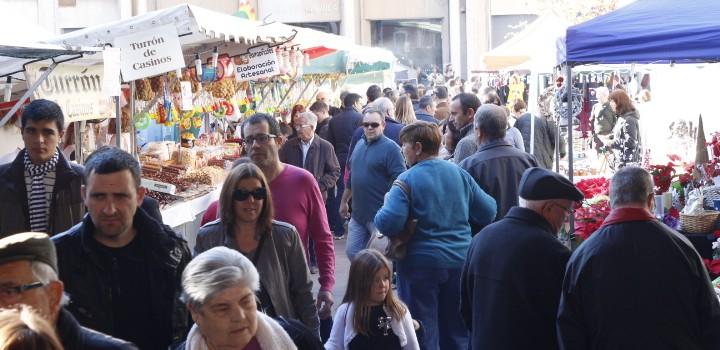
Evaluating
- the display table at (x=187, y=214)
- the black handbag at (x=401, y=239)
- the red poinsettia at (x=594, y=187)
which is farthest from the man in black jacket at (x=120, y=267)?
the red poinsettia at (x=594, y=187)

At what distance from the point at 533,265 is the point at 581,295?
0.33 m

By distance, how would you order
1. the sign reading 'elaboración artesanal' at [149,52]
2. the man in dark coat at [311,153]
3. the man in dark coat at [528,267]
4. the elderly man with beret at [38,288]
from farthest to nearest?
the man in dark coat at [311,153], the sign reading 'elaboración artesanal' at [149,52], the man in dark coat at [528,267], the elderly man with beret at [38,288]

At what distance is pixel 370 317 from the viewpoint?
221 inches

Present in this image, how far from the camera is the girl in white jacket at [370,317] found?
5.59 meters

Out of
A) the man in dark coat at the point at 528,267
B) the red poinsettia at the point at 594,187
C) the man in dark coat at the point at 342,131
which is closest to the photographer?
the man in dark coat at the point at 528,267

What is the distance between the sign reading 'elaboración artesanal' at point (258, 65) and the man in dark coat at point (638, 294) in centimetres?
799

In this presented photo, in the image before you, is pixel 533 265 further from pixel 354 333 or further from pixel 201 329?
pixel 201 329

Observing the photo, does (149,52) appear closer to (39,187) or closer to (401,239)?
(401,239)

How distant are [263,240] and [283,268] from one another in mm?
159

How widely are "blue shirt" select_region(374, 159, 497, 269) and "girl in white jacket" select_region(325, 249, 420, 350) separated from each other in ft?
3.19

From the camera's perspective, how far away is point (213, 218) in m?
5.53

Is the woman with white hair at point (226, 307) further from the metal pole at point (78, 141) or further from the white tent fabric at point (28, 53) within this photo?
the metal pole at point (78, 141)

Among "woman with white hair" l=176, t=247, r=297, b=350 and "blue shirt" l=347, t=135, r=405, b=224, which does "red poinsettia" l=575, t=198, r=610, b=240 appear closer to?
"blue shirt" l=347, t=135, r=405, b=224

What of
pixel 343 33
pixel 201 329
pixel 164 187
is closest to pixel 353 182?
pixel 164 187
